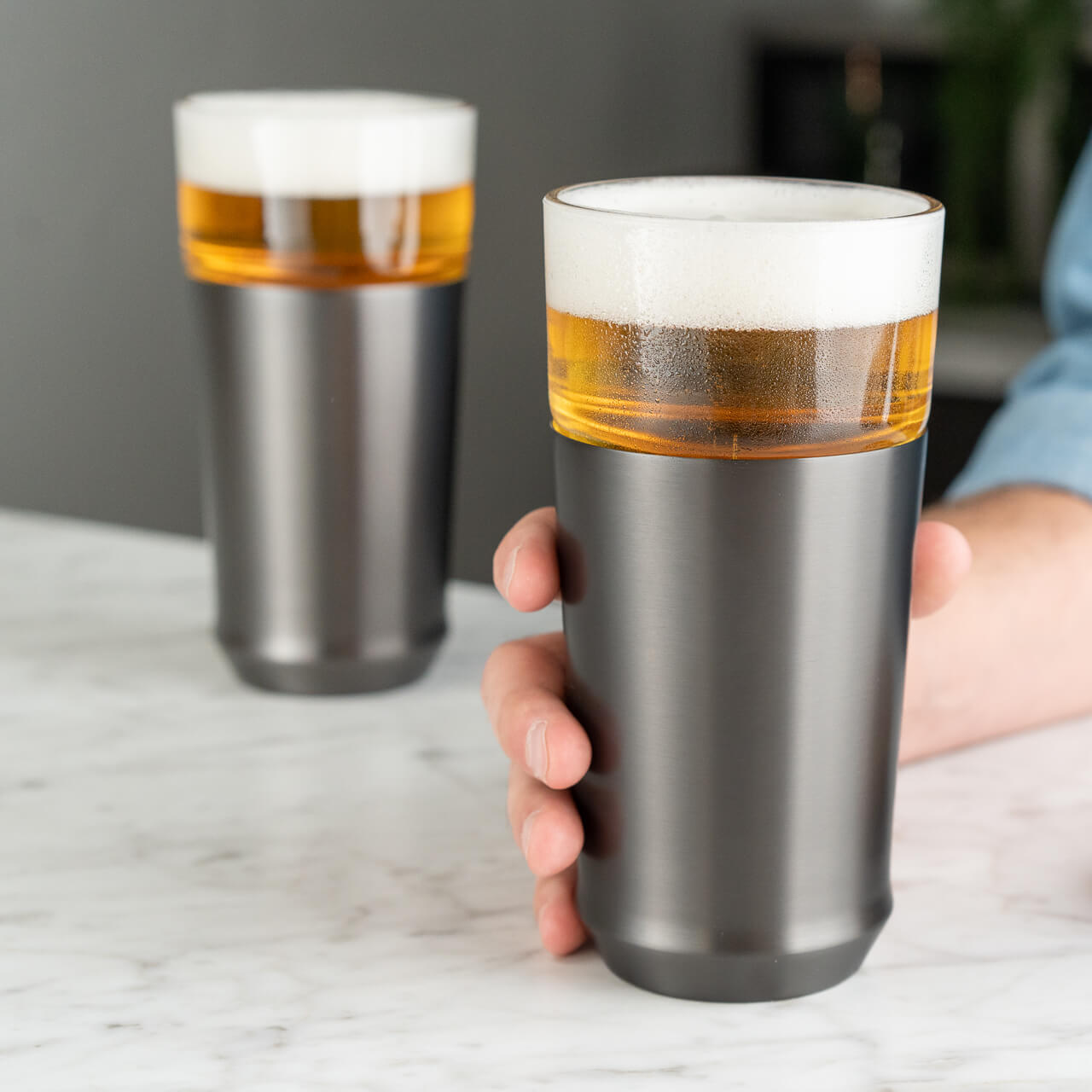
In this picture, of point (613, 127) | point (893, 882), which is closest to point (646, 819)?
point (893, 882)

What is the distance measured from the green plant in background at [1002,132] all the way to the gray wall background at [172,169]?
431 mm

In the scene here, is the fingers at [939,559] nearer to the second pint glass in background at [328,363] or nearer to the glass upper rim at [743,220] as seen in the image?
the glass upper rim at [743,220]

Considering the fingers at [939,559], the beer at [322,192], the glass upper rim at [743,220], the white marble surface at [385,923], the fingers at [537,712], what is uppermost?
the glass upper rim at [743,220]

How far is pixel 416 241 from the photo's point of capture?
656 mm

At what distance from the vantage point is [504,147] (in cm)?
215

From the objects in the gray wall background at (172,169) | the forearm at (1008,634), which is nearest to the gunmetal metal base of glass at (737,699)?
the forearm at (1008,634)

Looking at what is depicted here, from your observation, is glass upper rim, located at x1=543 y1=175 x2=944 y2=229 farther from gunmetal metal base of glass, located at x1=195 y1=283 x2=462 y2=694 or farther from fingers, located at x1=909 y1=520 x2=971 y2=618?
gunmetal metal base of glass, located at x1=195 y1=283 x2=462 y2=694

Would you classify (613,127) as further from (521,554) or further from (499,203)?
(521,554)

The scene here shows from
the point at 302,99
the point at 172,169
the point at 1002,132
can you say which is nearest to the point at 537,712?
the point at 302,99

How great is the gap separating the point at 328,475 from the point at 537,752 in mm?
275

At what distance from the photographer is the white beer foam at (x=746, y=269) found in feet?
1.18

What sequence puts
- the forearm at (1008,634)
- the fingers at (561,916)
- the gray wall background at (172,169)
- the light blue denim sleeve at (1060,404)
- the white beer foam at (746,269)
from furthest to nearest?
the gray wall background at (172,169) < the light blue denim sleeve at (1060,404) < the forearm at (1008,634) < the fingers at (561,916) < the white beer foam at (746,269)

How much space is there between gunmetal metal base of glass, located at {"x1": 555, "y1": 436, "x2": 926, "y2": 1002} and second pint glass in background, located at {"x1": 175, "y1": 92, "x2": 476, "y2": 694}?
0.88ft

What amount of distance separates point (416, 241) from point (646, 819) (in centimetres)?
33
